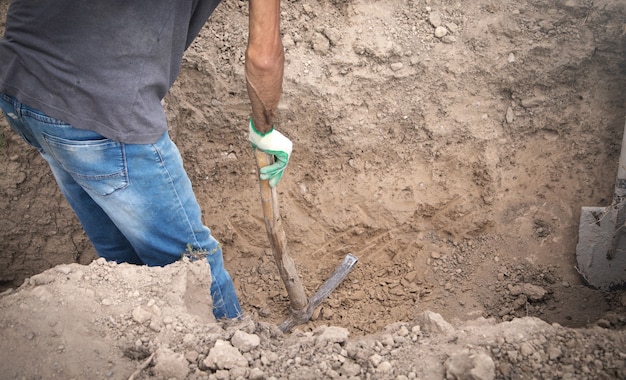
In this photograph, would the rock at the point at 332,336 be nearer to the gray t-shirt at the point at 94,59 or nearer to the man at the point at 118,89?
the man at the point at 118,89

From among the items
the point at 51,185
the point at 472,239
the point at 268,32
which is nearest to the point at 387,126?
the point at 472,239

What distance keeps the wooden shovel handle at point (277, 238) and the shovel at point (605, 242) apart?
1580mm

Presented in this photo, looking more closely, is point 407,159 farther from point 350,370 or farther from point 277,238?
point 350,370

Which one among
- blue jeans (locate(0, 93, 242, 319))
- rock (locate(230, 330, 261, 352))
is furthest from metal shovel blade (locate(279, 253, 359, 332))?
rock (locate(230, 330, 261, 352))

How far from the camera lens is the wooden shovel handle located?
7.91 feet

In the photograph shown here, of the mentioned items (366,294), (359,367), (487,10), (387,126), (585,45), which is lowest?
(366,294)

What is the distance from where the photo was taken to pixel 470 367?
5.44ft

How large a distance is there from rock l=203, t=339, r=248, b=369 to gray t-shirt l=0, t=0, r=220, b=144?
796mm

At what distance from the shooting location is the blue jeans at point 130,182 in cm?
195

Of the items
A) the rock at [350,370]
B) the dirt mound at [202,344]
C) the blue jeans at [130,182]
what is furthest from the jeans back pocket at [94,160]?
the rock at [350,370]

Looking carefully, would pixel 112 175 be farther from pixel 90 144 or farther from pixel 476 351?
pixel 476 351

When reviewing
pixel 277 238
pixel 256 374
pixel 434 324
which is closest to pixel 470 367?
pixel 434 324

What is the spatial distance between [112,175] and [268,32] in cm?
79

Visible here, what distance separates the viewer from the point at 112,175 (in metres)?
2.00
